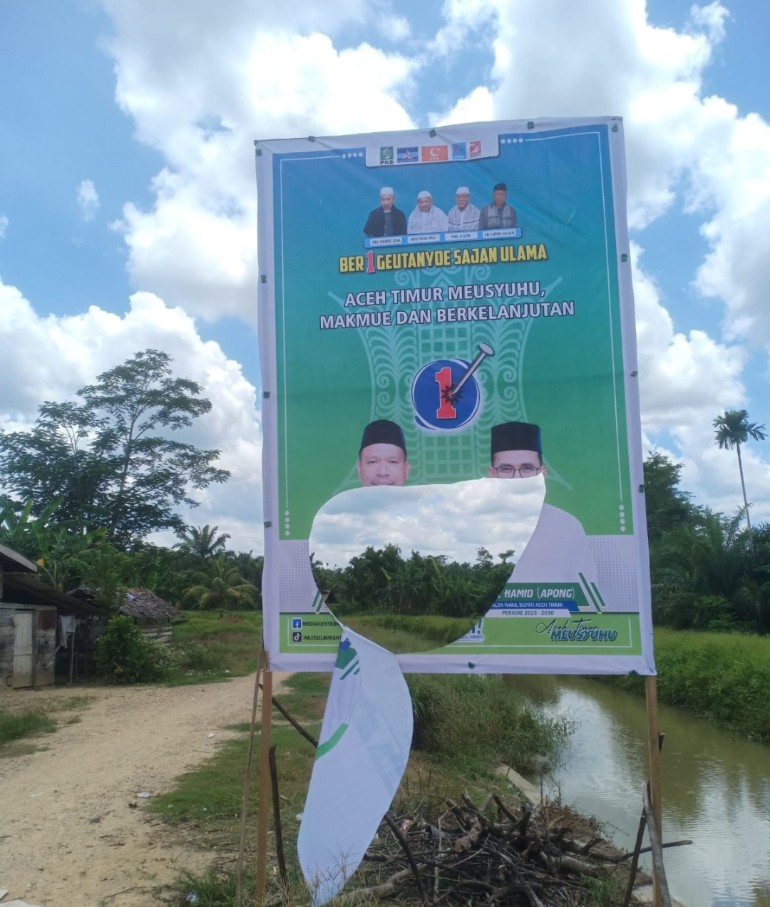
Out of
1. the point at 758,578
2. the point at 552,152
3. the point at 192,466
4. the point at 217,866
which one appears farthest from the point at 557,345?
the point at 192,466

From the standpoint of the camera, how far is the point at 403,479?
133 inches

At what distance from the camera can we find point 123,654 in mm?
14570

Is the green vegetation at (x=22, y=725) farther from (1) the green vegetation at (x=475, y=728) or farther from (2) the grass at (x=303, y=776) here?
(1) the green vegetation at (x=475, y=728)

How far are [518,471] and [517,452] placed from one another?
0.08 meters

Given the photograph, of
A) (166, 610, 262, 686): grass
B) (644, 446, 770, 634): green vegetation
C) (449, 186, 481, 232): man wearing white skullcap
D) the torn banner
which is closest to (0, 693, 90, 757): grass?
(166, 610, 262, 686): grass

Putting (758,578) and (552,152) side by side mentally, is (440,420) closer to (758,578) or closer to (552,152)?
(552,152)

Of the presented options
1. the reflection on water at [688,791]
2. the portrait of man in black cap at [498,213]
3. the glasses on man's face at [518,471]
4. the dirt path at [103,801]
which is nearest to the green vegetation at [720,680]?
the reflection on water at [688,791]

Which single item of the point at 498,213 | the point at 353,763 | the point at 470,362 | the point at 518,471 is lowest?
the point at 353,763

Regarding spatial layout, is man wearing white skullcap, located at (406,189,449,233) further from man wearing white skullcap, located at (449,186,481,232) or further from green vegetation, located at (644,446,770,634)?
green vegetation, located at (644,446,770,634)

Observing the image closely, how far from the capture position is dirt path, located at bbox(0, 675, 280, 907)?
15.0ft

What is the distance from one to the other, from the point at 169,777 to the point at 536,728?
15.2 ft

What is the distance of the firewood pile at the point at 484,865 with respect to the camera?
372 cm

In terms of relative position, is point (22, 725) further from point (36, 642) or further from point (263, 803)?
point (263, 803)

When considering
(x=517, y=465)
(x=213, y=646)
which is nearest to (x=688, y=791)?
(x=517, y=465)
